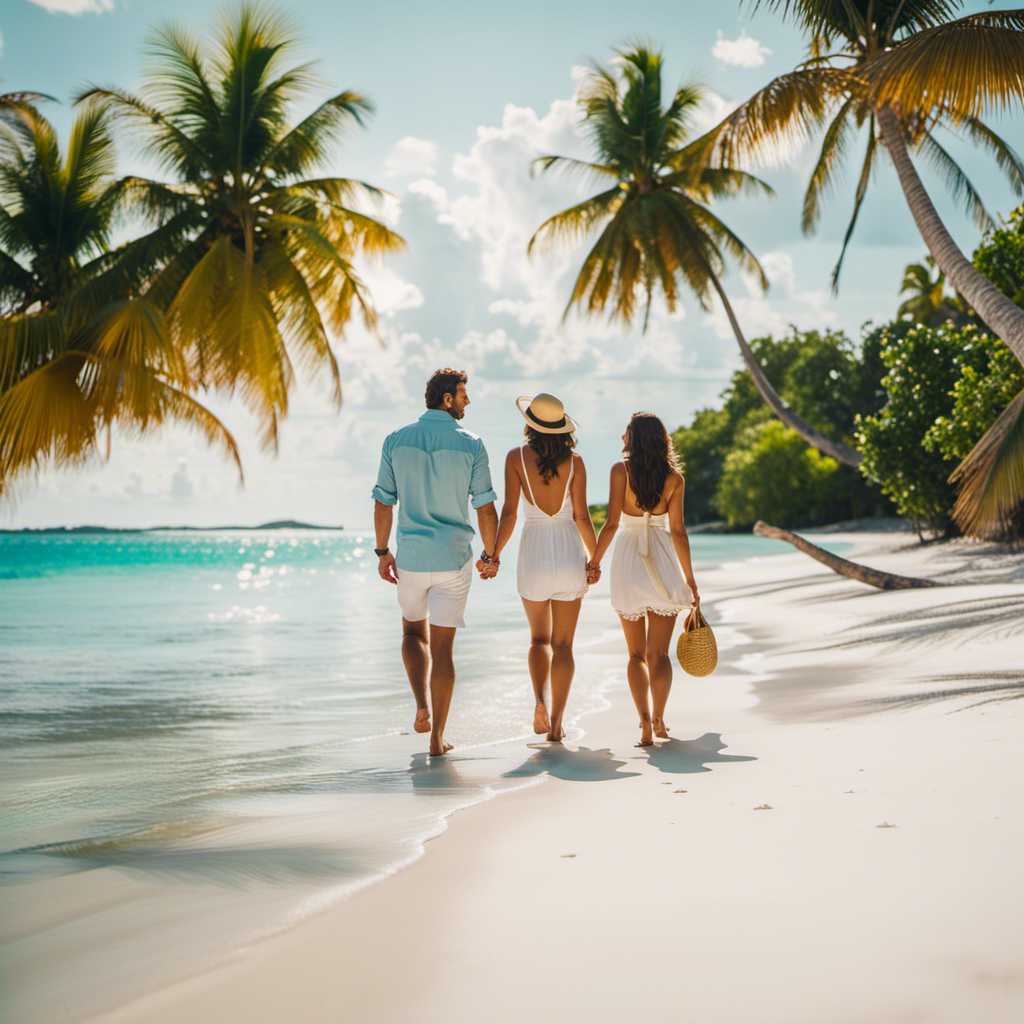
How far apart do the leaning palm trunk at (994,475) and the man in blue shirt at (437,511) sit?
214 inches

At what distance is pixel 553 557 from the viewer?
5008 mm

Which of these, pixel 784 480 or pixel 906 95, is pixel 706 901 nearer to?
pixel 906 95

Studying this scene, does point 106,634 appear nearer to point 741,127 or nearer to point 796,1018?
point 741,127

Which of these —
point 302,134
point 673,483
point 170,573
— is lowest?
point 170,573

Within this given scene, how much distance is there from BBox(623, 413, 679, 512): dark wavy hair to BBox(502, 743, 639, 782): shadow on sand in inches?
52.9

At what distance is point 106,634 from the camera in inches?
653

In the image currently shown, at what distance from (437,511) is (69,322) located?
1099 centimetres

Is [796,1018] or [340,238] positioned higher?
[340,238]

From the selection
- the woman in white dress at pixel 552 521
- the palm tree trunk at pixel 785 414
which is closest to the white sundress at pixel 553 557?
the woman in white dress at pixel 552 521

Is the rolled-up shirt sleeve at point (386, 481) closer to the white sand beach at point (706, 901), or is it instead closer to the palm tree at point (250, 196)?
the white sand beach at point (706, 901)

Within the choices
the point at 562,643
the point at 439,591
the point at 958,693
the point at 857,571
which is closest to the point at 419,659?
the point at 439,591

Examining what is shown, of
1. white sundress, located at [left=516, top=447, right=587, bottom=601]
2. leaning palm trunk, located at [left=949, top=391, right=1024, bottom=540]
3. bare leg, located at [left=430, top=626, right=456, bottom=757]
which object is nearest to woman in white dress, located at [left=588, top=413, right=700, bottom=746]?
white sundress, located at [left=516, top=447, right=587, bottom=601]

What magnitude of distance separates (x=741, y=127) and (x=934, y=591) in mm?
6186

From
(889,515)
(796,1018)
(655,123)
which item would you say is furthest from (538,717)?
(889,515)
